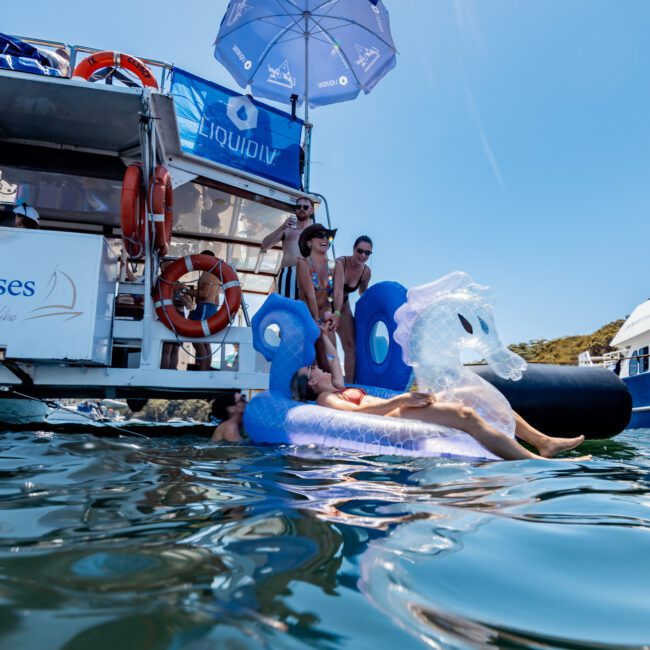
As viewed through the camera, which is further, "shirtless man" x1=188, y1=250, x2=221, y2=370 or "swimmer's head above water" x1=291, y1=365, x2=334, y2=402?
"shirtless man" x1=188, y1=250, x2=221, y2=370

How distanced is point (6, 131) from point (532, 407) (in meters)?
5.91

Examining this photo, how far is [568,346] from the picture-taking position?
29.4m

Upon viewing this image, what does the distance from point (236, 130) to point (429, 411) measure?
4.62 m

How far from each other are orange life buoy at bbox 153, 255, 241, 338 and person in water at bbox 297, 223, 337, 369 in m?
0.77

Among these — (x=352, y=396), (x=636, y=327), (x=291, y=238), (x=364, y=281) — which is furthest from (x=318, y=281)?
(x=636, y=327)

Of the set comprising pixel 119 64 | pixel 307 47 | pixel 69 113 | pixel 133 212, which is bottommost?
pixel 133 212

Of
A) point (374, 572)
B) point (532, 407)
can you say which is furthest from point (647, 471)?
point (374, 572)

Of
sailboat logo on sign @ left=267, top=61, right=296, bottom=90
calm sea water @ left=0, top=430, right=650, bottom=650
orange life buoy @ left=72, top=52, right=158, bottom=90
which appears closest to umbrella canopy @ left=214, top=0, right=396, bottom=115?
sailboat logo on sign @ left=267, top=61, right=296, bottom=90

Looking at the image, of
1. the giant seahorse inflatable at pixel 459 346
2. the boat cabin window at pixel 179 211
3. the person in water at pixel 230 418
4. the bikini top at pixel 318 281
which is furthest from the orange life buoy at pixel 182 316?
the giant seahorse inflatable at pixel 459 346

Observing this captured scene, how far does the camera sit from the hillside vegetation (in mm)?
27672

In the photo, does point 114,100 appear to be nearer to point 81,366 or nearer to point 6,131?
point 6,131

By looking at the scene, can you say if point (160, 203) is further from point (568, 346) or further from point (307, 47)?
point (568, 346)

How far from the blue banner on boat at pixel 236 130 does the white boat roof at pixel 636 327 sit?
1251 cm

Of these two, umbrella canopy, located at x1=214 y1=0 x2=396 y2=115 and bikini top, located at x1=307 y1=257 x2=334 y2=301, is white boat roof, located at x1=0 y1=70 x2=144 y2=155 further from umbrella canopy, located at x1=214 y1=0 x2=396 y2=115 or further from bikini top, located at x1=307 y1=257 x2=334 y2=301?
umbrella canopy, located at x1=214 y1=0 x2=396 y2=115
